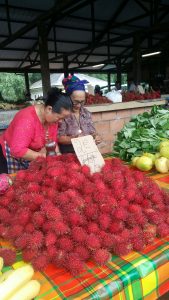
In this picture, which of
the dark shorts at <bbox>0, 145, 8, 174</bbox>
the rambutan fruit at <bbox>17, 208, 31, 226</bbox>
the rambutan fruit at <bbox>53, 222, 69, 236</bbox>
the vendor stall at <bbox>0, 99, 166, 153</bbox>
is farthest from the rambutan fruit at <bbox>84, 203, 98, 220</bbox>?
the vendor stall at <bbox>0, 99, 166, 153</bbox>

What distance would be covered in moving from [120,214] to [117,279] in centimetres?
21

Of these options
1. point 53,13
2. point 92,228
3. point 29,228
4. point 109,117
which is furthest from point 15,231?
point 53,13

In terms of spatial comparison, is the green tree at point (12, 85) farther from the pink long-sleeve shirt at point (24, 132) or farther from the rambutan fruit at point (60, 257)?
the rambutan fruit at point (60, 257)

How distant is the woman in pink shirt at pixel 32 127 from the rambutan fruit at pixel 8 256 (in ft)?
3.16

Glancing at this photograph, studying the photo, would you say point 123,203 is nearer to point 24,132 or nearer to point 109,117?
point 24,132

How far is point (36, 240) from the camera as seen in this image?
0.82m

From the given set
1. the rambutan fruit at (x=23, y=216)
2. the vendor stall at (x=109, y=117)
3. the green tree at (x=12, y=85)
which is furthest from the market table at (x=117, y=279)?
the green tree at (x=12, y=85)

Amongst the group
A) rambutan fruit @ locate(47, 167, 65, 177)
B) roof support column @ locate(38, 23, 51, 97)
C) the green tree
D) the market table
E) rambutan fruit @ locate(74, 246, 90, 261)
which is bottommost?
the market table

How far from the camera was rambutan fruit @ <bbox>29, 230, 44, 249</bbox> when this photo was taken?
2.67ft

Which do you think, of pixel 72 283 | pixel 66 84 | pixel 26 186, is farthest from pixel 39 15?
pixel 72 283

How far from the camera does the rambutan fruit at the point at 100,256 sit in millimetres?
811

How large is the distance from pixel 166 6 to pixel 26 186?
7497 millimetres

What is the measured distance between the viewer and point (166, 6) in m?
6.91

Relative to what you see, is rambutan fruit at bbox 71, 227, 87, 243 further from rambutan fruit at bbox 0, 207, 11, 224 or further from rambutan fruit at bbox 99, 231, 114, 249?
rambutan fruit at bbox 0, 207, 11, 224
